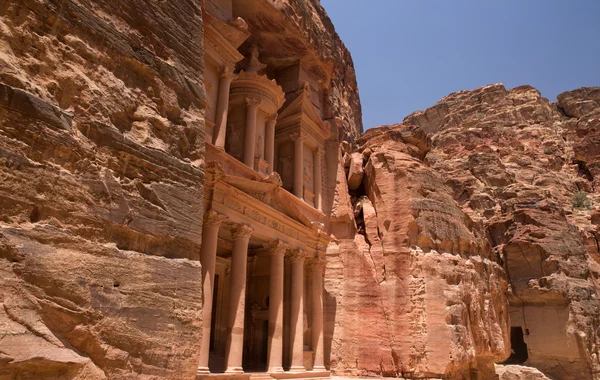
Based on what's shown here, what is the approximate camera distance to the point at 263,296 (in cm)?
1752

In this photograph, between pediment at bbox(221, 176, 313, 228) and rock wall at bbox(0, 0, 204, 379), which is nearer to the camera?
rock wall at bbox(0, 0, 204, 379)

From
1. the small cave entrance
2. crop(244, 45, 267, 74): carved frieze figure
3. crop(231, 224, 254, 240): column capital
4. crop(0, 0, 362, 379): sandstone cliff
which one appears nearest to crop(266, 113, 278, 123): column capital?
crop(244, 45, 267, 74): carved frieze figure

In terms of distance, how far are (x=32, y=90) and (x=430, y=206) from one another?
1590 cm

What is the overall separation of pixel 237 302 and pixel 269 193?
3844 mm

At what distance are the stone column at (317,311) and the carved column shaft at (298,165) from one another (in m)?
2.99

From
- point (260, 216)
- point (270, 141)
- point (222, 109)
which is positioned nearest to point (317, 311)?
point (260, 216)

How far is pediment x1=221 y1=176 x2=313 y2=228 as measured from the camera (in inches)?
555

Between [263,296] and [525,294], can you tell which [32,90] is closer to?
[263,296]

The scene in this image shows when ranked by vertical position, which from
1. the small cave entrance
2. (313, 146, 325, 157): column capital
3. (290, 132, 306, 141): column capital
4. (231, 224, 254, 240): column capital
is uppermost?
(290, 132, 306, 141): column capital

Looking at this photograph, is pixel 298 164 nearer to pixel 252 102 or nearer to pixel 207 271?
pixel 252 102

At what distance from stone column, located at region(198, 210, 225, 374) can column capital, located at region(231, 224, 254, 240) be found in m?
0.95

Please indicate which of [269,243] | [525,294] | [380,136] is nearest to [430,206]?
[380,136]

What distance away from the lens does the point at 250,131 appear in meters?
17.1

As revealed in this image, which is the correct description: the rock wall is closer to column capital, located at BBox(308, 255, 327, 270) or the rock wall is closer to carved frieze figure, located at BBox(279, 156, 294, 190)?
column capital, located at BBox(308, 255, 327, 270)
